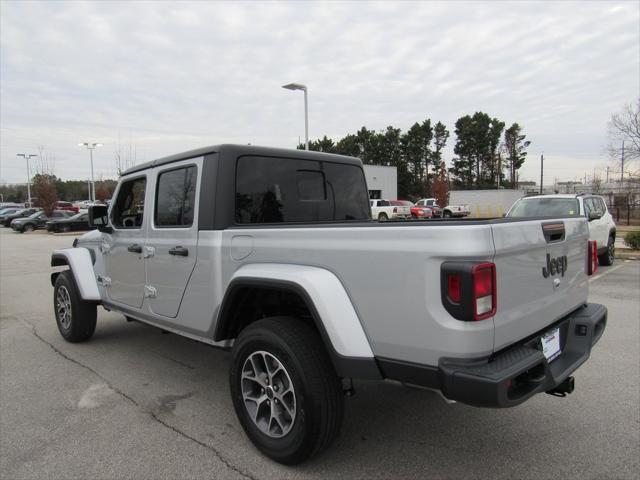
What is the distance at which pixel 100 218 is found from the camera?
183 inches

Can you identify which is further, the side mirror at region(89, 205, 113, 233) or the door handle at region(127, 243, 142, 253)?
the side mirror at region(89, 205, 113, 233)

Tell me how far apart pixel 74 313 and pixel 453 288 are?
15.2 feet

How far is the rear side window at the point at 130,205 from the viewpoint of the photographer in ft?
14.3

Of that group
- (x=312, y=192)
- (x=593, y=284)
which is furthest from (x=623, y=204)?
(x=312, y=192)

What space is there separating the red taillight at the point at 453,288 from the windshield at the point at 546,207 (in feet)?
28.7

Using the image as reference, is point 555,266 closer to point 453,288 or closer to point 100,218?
point 453,288

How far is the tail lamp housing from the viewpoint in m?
2.08

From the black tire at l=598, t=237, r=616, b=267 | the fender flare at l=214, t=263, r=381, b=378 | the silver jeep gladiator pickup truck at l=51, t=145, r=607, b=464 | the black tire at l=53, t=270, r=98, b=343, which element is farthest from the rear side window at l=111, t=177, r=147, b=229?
the black tire at l=598, t=237, r=616, b=267

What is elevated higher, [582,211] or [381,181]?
[381,181]

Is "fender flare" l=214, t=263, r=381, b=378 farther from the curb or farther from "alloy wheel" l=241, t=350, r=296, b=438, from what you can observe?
the curb

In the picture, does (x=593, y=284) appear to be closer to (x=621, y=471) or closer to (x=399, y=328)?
(x=621, y=471)

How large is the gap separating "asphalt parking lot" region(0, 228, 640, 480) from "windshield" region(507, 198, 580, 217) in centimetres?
557

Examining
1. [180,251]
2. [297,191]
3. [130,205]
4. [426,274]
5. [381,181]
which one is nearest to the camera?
[426,274]

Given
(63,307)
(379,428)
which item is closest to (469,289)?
(379,428)
